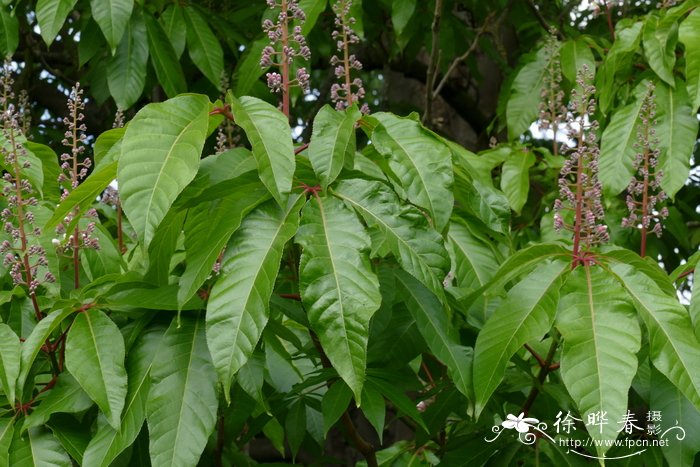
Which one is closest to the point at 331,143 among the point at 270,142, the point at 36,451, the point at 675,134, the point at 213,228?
the point at 270,142

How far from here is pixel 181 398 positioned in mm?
1629

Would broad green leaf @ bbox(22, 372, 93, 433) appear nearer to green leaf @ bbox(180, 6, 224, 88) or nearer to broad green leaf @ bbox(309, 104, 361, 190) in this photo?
broad green leaf @ bbox(309, 104, 361, 190)

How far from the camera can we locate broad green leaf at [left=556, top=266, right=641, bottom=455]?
1545 millimetres

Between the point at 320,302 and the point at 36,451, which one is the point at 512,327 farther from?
the point at 36,451

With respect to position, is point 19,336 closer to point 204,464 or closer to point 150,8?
point 204,464

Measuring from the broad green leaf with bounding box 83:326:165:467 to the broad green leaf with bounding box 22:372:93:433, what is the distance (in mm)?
60

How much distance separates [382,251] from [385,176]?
231 millimetres

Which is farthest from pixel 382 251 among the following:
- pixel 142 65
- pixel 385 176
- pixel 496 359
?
pixel 142 65

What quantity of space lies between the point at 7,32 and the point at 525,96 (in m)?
1.81

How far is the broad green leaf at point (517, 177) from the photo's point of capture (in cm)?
313

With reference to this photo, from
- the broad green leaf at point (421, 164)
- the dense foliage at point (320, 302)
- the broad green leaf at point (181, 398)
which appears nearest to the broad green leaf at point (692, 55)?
the dense foliage at point (320, 302)

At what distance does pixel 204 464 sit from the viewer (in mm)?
2271

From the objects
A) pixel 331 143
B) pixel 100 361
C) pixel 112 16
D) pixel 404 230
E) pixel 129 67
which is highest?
pixel 112 16

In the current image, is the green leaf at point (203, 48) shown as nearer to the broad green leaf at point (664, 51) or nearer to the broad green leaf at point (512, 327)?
the broad green leaf at point (664, 51)
